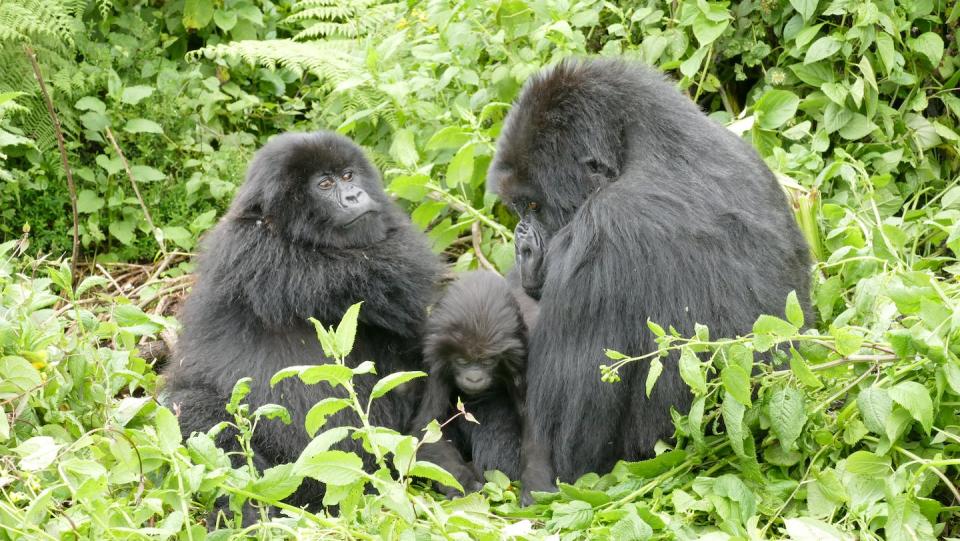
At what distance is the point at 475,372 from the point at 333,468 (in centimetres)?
144

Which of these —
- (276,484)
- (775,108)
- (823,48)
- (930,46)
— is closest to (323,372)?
(276,484)

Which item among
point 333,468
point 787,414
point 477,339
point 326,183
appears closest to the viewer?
point 333,468

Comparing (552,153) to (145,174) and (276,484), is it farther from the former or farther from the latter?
(145,174)

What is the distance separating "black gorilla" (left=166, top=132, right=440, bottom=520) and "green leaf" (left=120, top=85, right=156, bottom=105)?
2.07 meters

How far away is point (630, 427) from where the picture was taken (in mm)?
3928

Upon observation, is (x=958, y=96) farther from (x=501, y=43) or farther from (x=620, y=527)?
(x=620, y=527)

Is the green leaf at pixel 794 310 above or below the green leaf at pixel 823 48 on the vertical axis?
below

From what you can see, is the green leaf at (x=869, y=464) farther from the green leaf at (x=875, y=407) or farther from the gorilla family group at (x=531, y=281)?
the gorilla family group at (x=531, y=281)

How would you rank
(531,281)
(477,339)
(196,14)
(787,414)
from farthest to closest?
(196,14)
(531,281)
(477,339)
(787,414)

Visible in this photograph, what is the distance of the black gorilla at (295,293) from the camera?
13.8 feet

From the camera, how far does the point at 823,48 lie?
5.28 metres

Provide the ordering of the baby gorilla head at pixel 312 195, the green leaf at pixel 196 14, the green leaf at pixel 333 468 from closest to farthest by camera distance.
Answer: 1. the green leaf at pixel 333 468
2. the baby gorilla head at pixel 312 195
3. the green leaf at pixel 196 14

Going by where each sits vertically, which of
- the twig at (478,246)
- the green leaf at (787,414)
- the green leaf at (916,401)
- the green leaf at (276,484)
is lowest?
the twig at (478,246)

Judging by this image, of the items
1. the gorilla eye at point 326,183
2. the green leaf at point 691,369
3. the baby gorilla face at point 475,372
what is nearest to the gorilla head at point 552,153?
the baby gorilla face at point 475,372
